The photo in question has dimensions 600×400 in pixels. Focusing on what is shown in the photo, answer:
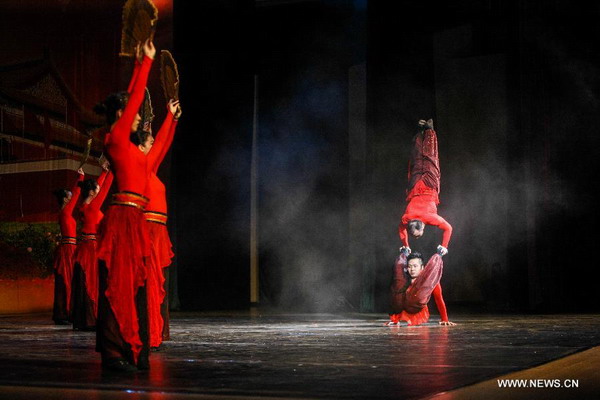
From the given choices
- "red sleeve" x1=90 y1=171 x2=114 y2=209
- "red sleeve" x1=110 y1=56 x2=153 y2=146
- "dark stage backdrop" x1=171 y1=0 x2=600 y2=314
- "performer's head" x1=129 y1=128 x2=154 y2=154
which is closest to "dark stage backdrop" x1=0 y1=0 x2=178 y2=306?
"dark stage backdrop" x1=171 y1=0 x2=600 y2=314

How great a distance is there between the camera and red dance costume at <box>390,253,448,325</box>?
7031 mm

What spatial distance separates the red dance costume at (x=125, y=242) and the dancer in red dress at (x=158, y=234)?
0.64 m

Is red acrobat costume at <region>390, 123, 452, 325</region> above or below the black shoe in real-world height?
above

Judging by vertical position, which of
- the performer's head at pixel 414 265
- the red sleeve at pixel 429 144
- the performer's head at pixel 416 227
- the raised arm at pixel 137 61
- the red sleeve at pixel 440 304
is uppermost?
the red sleeve at pixel 429 144

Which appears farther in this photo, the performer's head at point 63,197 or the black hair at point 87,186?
the performer's head at point 63,197

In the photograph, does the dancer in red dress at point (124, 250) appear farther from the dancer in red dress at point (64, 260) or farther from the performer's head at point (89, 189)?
the dancer in red dress at point (64, 260)

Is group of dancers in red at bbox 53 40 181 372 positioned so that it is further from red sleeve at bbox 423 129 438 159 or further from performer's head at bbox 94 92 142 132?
red sleeve at bbox 423 129 438 159

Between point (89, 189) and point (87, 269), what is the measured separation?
599 mm

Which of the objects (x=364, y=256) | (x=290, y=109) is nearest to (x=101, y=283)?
(x=364, y=256)

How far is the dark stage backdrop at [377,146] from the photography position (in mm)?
9203

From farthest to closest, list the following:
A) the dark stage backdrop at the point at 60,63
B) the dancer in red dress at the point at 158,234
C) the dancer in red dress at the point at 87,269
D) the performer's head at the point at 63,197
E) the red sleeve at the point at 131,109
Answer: the dark stage backdrop at the point at 60,63 → the performer's head at the point at 63,197 → the dancer in red dress at the point at 87,269 → the dancer in red dress at the point at 158,234 → the red sleeve at the point at 131,109

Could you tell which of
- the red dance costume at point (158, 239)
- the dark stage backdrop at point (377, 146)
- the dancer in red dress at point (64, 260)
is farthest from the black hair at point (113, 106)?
the dark stage backdrop at point (377, 146)

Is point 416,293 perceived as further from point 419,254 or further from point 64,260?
point 64,260

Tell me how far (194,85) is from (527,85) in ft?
11.7
